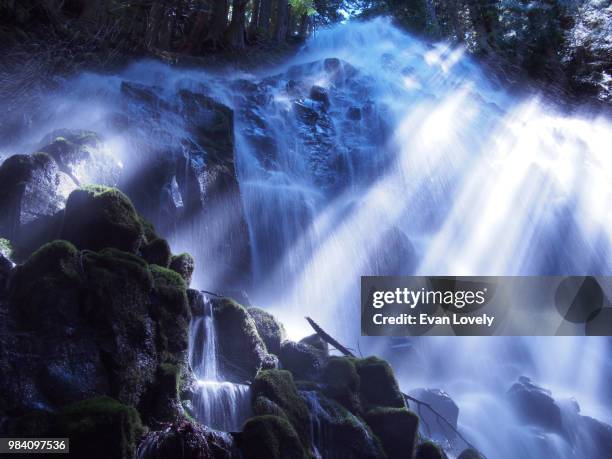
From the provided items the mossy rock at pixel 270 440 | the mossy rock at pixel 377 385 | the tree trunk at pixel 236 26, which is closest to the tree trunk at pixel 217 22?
the tree trunk at pixel 236 26

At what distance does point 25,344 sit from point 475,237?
18038mm

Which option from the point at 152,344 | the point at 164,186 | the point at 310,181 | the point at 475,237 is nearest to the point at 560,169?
the point at 475,237

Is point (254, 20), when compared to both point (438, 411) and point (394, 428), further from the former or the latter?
point (394, 428)

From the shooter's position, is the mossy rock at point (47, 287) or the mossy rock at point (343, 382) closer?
the mossy rock at point (47, 287)

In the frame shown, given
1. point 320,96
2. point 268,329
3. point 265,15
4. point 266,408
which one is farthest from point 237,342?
point 265,15

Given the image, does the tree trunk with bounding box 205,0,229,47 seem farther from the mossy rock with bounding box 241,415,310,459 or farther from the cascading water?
the mossy rock with bounding box 241,415,310,459

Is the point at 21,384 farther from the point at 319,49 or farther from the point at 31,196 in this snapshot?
the point at 319,49

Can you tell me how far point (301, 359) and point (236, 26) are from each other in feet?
64.1

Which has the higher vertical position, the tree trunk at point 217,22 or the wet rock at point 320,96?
the tree trunk at point 217,22

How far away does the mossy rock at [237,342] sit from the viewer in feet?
23.7

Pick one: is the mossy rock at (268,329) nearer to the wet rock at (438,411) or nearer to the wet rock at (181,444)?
the wet rock at (181,444)

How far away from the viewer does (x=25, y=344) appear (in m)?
4.81

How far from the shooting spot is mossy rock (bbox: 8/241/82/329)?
5.11m

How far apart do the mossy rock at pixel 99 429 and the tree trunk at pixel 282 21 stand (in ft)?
87.3
